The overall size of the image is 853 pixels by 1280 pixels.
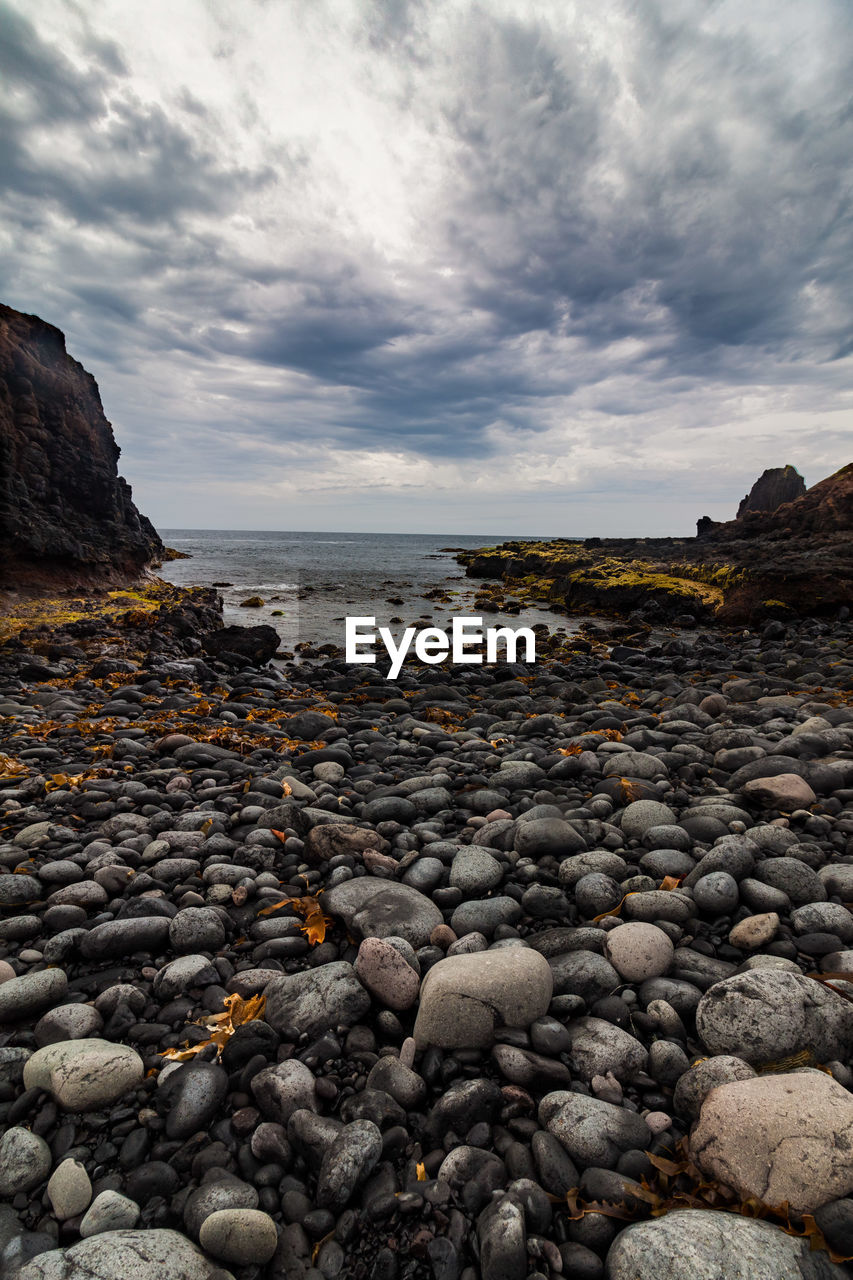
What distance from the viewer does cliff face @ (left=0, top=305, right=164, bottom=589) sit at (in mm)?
13984

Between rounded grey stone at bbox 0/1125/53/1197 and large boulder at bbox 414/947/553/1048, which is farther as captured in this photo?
large boulder at bbox 414/947/553/1048

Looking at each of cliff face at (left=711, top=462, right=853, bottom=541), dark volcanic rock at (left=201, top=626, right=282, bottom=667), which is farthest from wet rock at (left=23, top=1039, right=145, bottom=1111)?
cliff face at (left=711, top=462, right=853, bottom=541)

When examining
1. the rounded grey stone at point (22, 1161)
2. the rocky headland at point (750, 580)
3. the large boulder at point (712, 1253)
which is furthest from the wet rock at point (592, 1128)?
the rocky headland at point (750, 580)

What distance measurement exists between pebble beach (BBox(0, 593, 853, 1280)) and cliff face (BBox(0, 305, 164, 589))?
11.3m

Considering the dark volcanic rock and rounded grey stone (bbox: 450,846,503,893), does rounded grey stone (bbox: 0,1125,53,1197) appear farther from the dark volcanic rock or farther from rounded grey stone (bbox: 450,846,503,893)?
the dark volcanic rock

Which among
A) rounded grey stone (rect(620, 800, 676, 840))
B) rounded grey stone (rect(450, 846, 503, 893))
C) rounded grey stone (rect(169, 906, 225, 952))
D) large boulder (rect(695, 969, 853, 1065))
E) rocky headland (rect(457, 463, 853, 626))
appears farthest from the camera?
rocky headland (rect(457, 463, 853, 626))

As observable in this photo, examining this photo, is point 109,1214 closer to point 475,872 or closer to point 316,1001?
point 316,1001

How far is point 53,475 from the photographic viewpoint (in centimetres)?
1648

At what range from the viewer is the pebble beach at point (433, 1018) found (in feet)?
5.73

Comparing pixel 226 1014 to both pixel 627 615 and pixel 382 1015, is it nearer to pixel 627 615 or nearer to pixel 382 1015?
pixel 382 1015

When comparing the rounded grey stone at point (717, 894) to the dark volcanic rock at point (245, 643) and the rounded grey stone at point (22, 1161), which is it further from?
the dark volcanic rock at point (245, 643)

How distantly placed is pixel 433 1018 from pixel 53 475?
1914 centimetres

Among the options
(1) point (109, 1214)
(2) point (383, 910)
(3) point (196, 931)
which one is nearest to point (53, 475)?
(3) point (196, 931)

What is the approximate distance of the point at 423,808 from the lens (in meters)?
4.64
